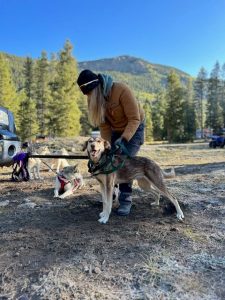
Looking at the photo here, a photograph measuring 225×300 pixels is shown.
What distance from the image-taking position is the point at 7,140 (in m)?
7.16

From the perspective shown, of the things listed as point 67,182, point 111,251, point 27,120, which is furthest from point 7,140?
point 27,120

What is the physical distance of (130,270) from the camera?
3145mm

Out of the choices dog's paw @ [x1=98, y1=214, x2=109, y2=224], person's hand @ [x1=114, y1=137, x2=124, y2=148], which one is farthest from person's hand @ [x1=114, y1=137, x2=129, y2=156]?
dog's paw @ [x1=98, y1=214, x2=109, y2=224]

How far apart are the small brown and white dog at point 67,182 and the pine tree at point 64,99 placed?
3696 centimetres

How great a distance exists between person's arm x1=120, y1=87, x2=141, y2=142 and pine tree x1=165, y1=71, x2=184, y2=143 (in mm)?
48255

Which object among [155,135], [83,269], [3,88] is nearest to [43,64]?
[3,88]

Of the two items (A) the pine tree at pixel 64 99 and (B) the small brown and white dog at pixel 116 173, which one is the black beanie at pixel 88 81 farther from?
(A) the pine tree at pixel 64 99

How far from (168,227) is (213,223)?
2.24ft

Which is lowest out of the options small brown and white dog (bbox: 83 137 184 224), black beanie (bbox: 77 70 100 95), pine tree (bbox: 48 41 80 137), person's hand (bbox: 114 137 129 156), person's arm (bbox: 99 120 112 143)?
small brown and white dog (bbox: 83 137 184 224)

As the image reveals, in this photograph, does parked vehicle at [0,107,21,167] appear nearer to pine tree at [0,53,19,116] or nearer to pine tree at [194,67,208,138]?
pine tree at [0,53,19,116]

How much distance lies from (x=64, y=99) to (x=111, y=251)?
1611 inches

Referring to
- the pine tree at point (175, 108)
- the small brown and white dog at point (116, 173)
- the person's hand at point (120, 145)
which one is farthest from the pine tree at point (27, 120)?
the person's hand at point (120, 145)

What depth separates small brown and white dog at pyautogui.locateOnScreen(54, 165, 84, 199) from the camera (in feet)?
20.7

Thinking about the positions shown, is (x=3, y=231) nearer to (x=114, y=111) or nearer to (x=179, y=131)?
(x=114, y=111)
